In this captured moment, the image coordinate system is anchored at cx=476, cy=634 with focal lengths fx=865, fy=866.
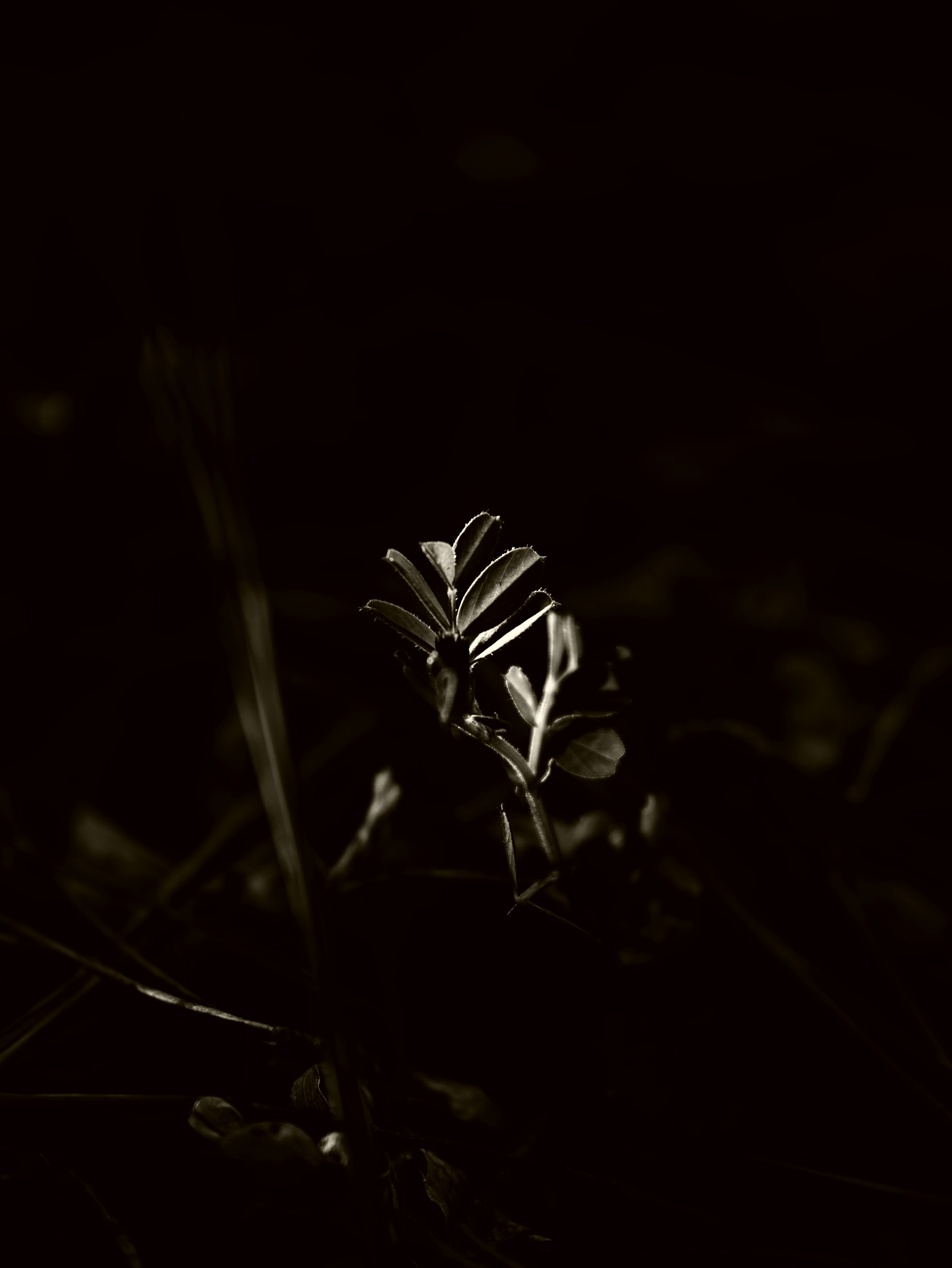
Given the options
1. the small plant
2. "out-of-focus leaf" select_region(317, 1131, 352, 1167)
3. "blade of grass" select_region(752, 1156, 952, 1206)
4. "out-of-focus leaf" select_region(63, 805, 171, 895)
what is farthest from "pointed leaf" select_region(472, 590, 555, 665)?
"out-of-focus leaf" select_region(63, 805, 171, 895)

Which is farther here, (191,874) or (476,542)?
(191,874)

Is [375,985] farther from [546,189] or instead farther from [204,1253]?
[546,189]

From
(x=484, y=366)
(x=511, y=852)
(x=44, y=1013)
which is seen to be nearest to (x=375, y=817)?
(x=511, y=852)

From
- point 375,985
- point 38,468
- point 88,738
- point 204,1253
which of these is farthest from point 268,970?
point 38,468

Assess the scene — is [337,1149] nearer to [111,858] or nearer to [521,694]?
[521,694]

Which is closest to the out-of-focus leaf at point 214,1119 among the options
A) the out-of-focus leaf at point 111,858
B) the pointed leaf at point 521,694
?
the pointed leaf at point 521,694

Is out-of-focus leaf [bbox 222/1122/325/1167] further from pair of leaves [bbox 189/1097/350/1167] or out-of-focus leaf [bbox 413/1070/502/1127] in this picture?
out-of-focus leaf [bbox 413/1070/502/1127]
